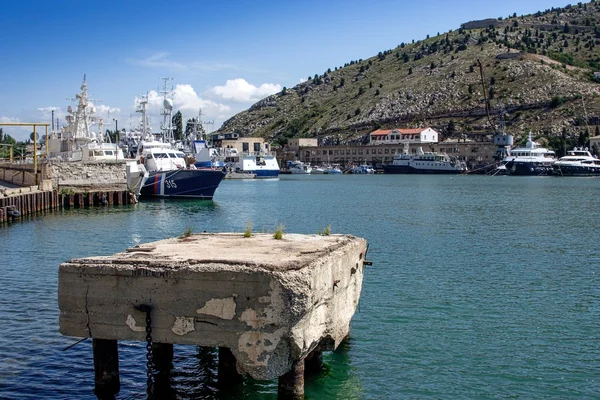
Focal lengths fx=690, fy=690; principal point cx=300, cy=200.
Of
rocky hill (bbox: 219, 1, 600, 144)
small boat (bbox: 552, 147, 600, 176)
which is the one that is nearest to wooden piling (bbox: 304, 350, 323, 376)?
small boat (bbox: 552, 147, 600, 176)

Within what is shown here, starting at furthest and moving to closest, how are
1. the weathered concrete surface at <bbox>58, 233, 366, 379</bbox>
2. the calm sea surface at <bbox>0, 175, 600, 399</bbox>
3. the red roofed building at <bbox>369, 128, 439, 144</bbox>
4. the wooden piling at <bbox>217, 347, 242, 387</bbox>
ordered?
1. the red roofed building at <bbox>369, 128, 439, 144</bbox>
2. the calm sea surface at <bbox>0, 175, 600, 399</bbox>
3. the wooden piling at <bbox>217, 347, 242, 387</bbox>
4. the weathered concrete surface at <bbox>58, 233, 366, 379</bbox>

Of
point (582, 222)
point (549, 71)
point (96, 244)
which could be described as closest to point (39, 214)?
point (96, 244)

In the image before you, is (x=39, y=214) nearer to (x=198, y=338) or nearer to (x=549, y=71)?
(x=198, y=338)

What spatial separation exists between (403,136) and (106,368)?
163m

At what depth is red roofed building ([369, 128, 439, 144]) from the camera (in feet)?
544

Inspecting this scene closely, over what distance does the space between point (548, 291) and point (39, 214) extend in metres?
35.7

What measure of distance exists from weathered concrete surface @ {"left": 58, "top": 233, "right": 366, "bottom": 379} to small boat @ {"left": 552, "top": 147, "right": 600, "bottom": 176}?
12938 centimetres

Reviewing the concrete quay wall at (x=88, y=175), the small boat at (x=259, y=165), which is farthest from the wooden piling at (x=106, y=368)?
the small boat at (x=259, y=165)

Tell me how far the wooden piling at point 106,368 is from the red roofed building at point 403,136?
6026 inches

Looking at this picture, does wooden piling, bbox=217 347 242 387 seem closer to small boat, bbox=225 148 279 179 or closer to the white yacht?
small boat, bbox=225 148 279 179

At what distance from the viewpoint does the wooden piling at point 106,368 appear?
11664 millimetres

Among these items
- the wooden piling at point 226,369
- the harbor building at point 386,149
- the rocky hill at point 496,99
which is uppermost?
the rocky hill at point 496,99

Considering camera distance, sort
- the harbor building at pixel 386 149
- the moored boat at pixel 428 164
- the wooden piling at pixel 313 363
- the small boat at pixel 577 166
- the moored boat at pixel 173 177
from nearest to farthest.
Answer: the wooden piling at pixel 313 363 → the moored boat at pixel 173 177 → the small boat at pixel 577 166 → the moored boat at pixel 428 164 → the harbor building at pixel 386 149

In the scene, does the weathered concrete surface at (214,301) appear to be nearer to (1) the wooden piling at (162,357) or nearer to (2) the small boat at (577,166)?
(1) the wooden piling at (162,357)
